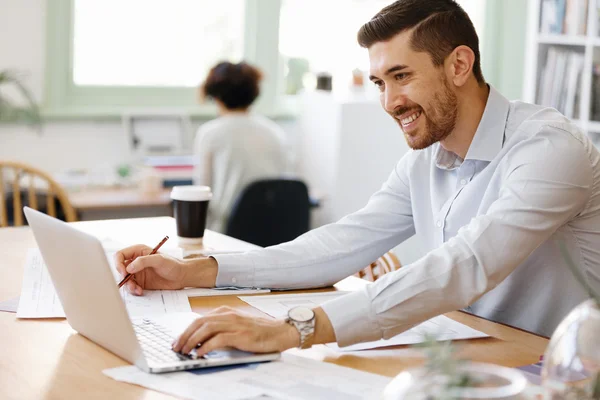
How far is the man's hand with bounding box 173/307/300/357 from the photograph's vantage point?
124cm

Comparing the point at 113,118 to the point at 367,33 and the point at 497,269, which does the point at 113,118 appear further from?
the point at 497,269

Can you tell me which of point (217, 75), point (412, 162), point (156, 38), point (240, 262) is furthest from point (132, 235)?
point (156, 38)

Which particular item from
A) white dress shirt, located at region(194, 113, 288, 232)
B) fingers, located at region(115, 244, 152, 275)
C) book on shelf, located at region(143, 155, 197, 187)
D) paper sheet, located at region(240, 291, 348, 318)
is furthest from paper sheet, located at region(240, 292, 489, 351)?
book on shelf, located at region(143, 155, 197, 187)

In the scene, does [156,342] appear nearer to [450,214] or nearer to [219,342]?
[219,342]

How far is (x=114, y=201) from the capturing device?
3.56 meters

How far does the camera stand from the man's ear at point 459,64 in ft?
5.70

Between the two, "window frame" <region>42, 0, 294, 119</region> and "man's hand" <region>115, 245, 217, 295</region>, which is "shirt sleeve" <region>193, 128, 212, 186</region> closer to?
"window frame" <region>42, 0, 294, 119</region>

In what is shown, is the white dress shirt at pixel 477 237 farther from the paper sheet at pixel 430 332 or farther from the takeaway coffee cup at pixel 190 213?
the takeaway coffee cup at pixel 190 213

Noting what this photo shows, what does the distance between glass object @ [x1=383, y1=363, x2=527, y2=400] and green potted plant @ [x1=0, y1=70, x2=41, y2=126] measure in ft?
11.2

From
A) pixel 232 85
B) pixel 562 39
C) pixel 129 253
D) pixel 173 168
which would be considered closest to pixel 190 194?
pixel 129 253

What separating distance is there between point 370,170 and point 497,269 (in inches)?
117

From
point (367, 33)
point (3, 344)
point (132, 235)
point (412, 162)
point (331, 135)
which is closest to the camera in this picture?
point (3, 344)

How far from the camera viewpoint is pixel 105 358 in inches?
50.1

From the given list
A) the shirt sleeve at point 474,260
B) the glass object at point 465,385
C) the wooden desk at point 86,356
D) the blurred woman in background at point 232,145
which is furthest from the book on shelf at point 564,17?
the glass object at point 465,385
